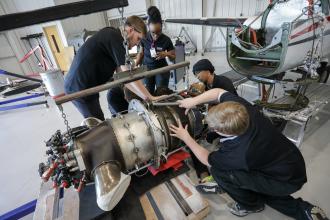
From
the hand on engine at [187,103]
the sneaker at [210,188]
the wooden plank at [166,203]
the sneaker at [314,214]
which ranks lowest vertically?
the sneaker at [210,188]

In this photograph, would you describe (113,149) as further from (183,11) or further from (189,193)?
(183,11)

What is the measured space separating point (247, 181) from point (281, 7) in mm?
2636

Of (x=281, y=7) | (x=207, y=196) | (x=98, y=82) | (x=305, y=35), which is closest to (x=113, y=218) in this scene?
(x=207, y=196)

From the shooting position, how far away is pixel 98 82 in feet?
6.01

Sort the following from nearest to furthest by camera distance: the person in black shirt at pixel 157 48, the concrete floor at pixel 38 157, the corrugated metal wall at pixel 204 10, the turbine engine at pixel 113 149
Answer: the turbine engine at pixel 113 149, the concrete floor at pixel 38 157, the person in black shirt at pixel 157 48, the corrugated metal wall at pixel 204 10

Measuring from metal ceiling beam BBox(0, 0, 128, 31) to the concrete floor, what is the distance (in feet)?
5.51

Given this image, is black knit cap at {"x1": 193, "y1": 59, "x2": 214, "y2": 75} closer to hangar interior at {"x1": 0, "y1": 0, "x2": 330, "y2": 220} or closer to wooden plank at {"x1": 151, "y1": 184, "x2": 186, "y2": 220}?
hangar interior at {"x1": 0, "y1": 0, "x2": 330, "y2": 220}

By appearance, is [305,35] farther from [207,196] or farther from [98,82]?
[98,82]

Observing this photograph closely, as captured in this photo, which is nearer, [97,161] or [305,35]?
[97,161]

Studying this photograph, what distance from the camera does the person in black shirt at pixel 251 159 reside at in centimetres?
124

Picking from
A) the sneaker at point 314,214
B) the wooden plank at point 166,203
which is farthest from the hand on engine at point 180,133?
the sneaker at point 314,214

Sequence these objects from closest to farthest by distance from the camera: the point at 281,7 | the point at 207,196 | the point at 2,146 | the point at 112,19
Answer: the point at 207,196, the point at 281,7, the point at 2,146, the point at 112,19

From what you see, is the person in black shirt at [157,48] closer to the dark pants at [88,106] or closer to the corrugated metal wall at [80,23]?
the dark pants at [88,106]

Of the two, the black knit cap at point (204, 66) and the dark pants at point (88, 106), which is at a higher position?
the black knit cap at point (204, 66)
